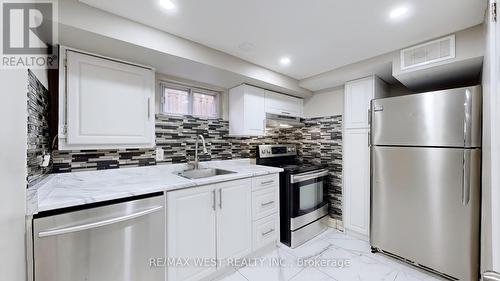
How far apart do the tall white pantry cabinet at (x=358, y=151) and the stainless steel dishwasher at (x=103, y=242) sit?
228cm

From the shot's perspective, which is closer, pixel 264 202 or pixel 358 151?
pixel 264 202

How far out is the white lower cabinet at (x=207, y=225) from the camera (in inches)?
58.9

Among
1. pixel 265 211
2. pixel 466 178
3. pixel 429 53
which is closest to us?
pixel 466 178

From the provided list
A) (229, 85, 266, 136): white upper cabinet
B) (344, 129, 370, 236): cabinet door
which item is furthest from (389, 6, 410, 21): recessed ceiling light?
(229, 85, 266, 136): white upper cabinet

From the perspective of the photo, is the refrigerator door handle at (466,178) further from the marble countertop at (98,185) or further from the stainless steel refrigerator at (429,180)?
the marble countertop at (98,185)

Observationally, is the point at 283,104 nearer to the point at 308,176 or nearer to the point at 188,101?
the point at 308,176

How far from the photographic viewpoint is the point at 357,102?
98.6 inches

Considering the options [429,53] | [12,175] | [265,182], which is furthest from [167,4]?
[429,53]

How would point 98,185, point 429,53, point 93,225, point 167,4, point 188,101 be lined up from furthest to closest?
1. point 188,101
2. point 429,53
3. point 98,185
4. point 167,4
5. point 93,225

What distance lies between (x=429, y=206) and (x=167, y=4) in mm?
2640

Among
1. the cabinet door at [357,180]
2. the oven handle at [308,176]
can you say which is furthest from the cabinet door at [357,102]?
the oven handle at [308,176]

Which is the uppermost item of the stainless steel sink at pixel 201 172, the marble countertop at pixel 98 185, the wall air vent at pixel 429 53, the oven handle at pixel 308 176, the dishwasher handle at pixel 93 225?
the wall air vent at pixel 429 53

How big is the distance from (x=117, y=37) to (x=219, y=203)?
1.48 metres

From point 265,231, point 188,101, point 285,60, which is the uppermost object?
point 285,60
